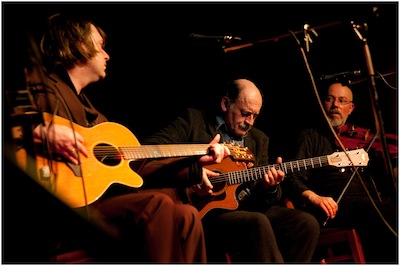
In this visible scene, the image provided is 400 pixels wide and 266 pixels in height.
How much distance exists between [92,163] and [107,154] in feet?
0.39

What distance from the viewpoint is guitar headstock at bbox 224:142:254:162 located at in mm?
2705

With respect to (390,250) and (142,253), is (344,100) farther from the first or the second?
(142,253)

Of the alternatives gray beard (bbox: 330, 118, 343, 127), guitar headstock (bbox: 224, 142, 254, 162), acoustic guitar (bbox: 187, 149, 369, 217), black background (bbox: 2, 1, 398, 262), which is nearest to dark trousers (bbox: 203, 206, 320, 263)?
acoustic guitar (bbox: 187, 149, 369, 217)

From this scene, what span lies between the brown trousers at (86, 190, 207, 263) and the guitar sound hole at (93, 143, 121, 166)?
0.61ft

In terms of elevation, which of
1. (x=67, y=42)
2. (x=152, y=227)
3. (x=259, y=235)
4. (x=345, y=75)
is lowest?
(x=259, y=235)

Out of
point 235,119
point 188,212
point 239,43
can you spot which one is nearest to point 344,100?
point 235,119

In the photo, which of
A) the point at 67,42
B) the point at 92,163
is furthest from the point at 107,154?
the point at 67,42

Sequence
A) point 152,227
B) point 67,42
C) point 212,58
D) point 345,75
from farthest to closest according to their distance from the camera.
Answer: point 212,58, point 67,42, point 345,75, point 152,227

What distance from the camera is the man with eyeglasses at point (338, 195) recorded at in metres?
2.87

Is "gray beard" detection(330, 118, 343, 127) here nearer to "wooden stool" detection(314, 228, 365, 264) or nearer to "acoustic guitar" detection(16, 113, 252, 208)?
"wooden stool" detection(314, 228, 365, 264)

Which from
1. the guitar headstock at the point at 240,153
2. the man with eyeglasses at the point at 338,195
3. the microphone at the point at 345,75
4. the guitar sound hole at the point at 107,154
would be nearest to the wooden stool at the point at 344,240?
the man with eyeglasses at the point at 338,195

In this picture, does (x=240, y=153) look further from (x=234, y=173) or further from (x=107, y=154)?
(x=107, y=154)

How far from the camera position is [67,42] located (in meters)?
2.23

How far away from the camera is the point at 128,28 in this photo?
302cm
